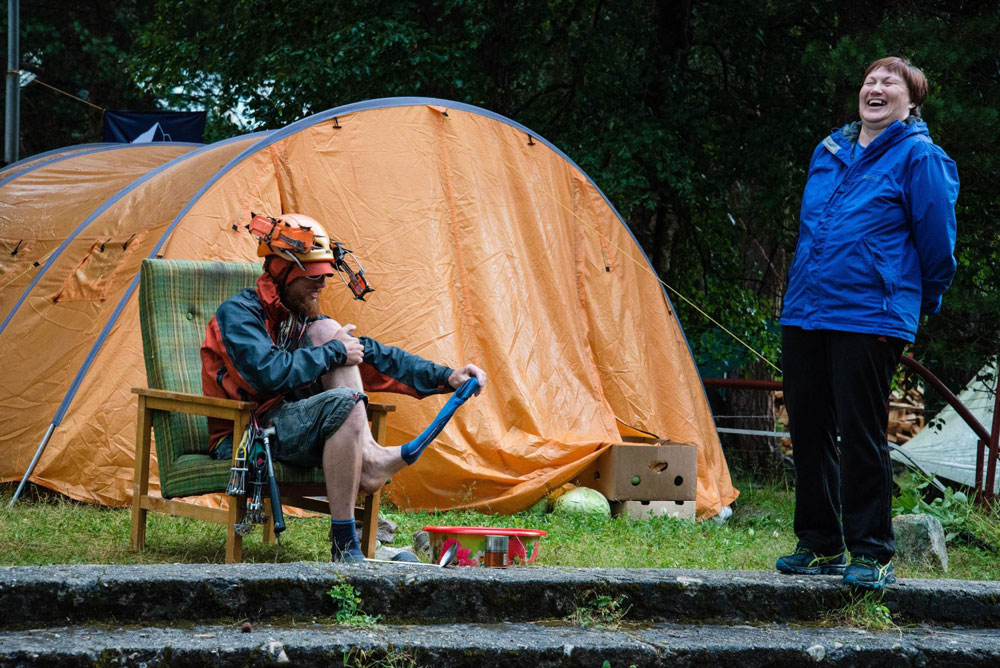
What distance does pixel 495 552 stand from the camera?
341cm

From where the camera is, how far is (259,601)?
270cm

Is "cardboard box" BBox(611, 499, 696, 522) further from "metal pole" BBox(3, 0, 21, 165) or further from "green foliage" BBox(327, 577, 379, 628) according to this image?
"metal pole" BBox(3, 0, 21, 165)

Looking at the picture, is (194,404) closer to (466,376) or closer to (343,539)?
(343,539)

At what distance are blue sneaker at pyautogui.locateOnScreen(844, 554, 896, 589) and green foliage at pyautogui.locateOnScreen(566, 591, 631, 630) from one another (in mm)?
677

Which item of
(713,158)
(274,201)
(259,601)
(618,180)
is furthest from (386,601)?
(713,158)

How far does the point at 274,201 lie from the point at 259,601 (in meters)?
3.24

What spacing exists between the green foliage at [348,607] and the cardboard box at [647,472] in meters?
3.08

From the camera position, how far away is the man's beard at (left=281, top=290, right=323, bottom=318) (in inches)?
148

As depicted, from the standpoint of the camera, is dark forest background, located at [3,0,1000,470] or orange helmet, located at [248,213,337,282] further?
dark forest background, located at [3,0,1000,470]

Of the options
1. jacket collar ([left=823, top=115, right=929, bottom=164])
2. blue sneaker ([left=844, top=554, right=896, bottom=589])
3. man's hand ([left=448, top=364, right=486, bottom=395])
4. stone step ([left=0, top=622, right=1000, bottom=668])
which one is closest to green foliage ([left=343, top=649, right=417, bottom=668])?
stone step ([left=0, top=622, right=1000, bottom=668])

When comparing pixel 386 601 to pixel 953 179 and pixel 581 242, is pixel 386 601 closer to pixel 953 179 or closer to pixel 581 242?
pixel 953 179

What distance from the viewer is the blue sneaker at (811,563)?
3279 mm

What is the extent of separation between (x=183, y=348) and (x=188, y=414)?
345mm

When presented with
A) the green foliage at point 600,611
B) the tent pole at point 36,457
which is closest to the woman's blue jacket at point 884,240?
the green foliage at point 600,611
